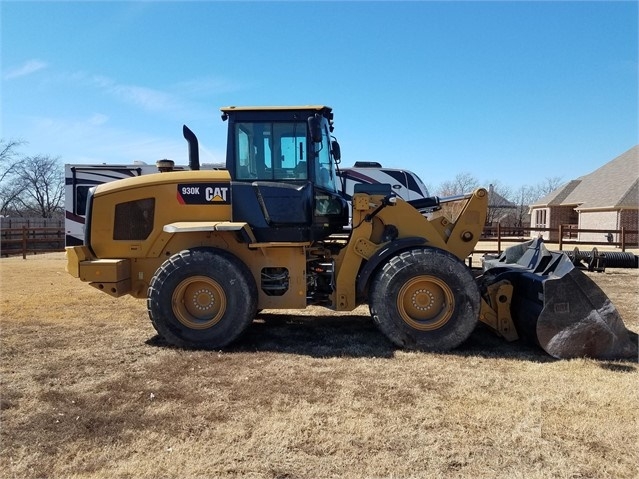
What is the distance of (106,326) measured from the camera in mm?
6664

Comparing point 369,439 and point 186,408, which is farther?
point 186,408

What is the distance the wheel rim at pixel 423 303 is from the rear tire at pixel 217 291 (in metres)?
1.75

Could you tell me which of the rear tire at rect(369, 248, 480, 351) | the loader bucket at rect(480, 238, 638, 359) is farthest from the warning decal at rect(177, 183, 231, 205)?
the loader bucket at rect(480, 238, 638, 359)

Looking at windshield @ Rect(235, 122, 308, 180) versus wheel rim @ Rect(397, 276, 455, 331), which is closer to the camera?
wheel rim @ Rect(397, 276, 455, 331)

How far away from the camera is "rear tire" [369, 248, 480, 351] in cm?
525

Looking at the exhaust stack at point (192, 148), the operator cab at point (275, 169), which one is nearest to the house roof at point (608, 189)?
the operator cab at point (275, 169)

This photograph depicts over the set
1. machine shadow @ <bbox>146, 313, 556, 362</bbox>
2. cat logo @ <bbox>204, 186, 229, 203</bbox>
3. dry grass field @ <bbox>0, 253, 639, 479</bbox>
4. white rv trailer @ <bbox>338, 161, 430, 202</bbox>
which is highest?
white rv trailer @ <bbox>338, 161, 430, 202</bbox>

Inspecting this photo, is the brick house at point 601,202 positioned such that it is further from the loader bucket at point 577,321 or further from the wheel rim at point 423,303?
the wheel rim at point 423,303

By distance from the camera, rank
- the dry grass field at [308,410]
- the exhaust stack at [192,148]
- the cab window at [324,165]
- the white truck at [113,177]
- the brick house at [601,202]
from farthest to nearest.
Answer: the brick house at [601,202] → the white truck at [113,177] → the exhaust stack at [192,148] → the cab window at [324,165] → the dry grass field at [308,410]

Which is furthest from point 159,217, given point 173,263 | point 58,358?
point 58,358

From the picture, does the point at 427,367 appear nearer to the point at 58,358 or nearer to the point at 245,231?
the point at 245,231

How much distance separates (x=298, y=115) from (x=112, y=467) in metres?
4.25

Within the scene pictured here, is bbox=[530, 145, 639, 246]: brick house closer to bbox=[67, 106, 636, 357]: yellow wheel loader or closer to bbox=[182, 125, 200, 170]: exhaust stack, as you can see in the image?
bbox=[67, 106, 636, 357]: yellow wheel loader

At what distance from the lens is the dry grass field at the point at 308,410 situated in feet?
9.55
